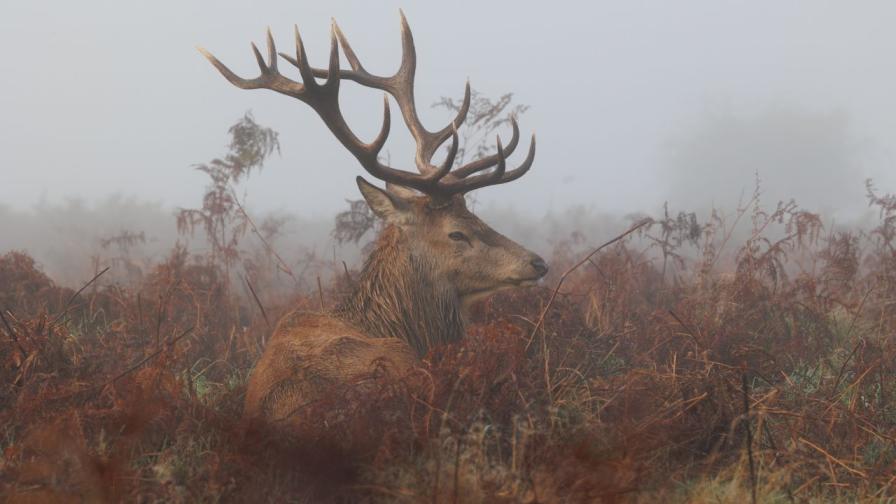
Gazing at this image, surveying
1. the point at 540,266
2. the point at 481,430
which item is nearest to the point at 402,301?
the point at 540,266

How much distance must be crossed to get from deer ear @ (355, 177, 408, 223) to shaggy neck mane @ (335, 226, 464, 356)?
0.32ft

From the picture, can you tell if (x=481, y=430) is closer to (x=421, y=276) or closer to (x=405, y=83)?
(x=421, y=276)

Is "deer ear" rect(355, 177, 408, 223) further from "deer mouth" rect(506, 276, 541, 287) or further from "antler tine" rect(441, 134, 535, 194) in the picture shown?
"deer mouth" rect(506, 276, 541, 287)

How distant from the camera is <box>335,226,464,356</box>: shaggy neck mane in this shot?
4.83 m

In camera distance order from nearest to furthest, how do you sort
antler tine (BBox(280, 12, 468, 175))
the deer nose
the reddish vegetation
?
the reddish vegetation < the deer nose < antler tine (BBox(280, 12, 468, 175))

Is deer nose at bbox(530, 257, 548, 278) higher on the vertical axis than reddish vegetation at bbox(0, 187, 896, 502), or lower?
higher

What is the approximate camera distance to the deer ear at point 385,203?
4.89m

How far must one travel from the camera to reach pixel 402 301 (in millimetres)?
4852

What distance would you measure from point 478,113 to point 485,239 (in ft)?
15.7

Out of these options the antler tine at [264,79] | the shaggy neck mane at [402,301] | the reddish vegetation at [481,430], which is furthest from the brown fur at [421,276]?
the antler tine at [264,79]

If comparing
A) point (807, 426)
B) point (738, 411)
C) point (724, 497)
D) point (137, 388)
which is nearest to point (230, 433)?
point (137, 388)

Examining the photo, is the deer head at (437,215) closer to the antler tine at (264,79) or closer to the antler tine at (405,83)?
the antler tine at (264,79)

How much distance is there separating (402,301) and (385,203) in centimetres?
70

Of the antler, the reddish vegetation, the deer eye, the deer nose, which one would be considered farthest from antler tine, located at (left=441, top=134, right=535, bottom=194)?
the reddish vegetation
